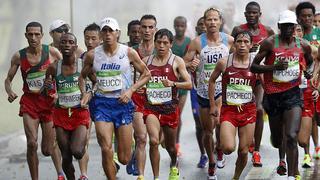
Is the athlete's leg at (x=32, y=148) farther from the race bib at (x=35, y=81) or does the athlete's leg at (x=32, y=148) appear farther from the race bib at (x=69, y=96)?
the race bib at (x=69, y=96)

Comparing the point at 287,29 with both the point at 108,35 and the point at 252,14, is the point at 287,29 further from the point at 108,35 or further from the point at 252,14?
the point at 252,14

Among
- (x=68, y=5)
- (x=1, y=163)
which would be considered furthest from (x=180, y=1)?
(x=1, y=163)

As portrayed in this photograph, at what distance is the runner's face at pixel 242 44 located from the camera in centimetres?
1185

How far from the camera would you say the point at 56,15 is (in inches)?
742

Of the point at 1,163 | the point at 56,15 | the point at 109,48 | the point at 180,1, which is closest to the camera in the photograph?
the point at 109,48

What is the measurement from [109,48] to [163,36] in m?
1.12

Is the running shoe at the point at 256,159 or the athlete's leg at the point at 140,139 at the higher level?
the athlete's leg at the point at 140,139

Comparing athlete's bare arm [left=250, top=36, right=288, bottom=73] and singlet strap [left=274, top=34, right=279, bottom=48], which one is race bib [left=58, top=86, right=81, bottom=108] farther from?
singlet strap [left=274, top=34, right=279, bottom=48]

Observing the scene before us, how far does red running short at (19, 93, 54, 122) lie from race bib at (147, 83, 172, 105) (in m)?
1.21

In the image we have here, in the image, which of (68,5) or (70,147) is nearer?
(70,147)

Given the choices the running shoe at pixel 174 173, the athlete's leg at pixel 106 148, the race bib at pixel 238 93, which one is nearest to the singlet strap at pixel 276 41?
the race bib at pixel 238 93

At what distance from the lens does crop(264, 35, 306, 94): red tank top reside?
459 inches

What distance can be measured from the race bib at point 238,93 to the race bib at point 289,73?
36 cm

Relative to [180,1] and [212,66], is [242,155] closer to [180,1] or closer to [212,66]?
[212,66]
